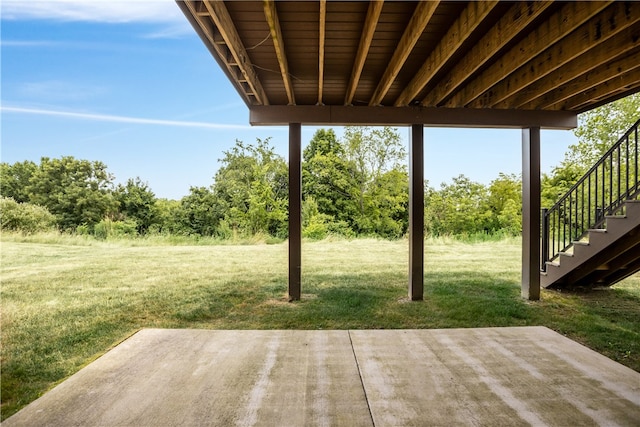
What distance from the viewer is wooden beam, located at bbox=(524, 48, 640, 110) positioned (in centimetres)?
323

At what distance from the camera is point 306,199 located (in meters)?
13.4

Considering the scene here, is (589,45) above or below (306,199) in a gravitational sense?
above

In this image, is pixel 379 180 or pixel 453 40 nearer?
pixel 453 40

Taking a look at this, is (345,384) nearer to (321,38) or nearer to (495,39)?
(321,38)

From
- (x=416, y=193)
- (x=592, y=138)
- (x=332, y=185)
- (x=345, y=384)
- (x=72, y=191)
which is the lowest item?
(x=345, y=384)

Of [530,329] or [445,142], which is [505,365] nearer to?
[530,329]

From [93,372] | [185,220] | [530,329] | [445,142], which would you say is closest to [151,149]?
[185,220]

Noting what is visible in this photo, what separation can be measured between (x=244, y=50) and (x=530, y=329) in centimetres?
414

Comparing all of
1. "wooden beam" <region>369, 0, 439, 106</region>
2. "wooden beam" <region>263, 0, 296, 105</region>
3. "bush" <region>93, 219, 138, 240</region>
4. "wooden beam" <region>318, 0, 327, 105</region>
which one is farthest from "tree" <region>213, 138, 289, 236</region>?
"wooden beam" <region>369, 0, 439, 106</region>

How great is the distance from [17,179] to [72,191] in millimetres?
2336

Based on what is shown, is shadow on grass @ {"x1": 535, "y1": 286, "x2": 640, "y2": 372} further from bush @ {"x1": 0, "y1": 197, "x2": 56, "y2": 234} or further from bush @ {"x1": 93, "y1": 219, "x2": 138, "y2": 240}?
bush @ {"x1": 0, "y1": 197, "x2": 56, "y2": 234}

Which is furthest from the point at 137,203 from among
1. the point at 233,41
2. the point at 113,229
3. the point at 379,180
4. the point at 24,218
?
the point at 233,41

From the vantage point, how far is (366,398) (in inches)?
88.2

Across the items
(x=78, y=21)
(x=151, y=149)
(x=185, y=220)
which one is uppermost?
(x=78, y=21)
